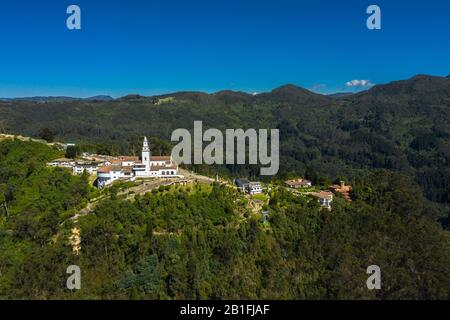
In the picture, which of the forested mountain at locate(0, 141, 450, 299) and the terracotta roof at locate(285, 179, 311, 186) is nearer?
the forested mountain at locate(0, 141, 450, 299)

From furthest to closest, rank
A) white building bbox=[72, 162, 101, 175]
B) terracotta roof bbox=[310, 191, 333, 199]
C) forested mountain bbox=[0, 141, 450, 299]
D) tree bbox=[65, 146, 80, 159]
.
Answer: tree bbox=[65, 146, 80, 159] < white building bbox=[72, 162, 101, 175] < terracotta roof bbox=[310, 191, 333, 199] < forested mountain bbox=[0, 141, 450, 299]

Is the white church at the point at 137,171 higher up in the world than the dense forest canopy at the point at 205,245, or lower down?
higher up

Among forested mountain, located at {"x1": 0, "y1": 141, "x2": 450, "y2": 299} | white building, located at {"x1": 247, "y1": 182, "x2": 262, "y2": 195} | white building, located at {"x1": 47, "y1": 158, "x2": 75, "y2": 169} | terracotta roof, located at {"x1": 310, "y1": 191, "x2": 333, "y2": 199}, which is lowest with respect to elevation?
forested mountain, located at {"x1": 0, "y1": 141, "x2": 450, "y2": 299}

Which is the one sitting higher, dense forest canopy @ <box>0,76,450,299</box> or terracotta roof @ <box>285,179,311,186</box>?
terracotta roof @ <box>285,179,311,186</box>

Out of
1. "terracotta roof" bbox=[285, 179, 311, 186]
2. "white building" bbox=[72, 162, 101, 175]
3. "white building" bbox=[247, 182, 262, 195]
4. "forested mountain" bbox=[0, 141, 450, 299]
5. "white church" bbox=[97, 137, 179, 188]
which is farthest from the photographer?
"terracotta roof" bbox=[285, 179, 311, 186]

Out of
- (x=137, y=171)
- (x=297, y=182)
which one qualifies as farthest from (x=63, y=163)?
(x=297, y=182)

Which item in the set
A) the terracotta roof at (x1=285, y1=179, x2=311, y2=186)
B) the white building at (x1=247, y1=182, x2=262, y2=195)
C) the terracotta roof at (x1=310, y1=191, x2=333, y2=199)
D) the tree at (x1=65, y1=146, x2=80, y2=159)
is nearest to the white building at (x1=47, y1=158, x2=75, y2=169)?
the tree at (x1=65, y1=146, x2=80, y2=159)

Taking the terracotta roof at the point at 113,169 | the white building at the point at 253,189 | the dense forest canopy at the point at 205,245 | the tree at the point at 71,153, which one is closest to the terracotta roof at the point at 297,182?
the dense forest canopy at the point at 205,245

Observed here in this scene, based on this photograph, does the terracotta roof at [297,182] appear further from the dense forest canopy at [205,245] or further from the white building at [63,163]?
the white building at [63,163]

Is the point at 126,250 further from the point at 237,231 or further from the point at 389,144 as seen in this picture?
the point at 389,144

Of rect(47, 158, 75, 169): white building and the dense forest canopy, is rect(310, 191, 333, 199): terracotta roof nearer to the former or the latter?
the dense forest canopy

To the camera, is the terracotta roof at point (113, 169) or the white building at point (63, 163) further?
the white building at point (63, 163)
